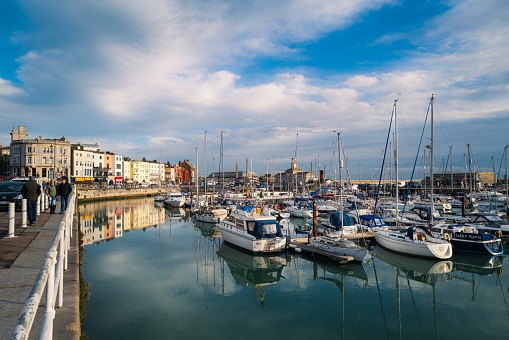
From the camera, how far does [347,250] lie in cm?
2259

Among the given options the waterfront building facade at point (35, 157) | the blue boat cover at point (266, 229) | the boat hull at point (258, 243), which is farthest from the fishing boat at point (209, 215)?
the waterfront building facade at point (35, 157)

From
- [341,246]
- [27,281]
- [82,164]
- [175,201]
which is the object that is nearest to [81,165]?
[82,164]

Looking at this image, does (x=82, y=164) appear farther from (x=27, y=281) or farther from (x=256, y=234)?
(x=27, y=281)

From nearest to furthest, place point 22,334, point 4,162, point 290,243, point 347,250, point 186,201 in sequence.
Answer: point 22,334 → point 347,250 → point 290,243 → point 186,201 → point 4,162

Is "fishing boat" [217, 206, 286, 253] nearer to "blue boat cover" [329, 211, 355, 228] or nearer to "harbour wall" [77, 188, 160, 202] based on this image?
"blue boat cover" [329, 211, 355, 228]

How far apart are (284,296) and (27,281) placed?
12.2 metres

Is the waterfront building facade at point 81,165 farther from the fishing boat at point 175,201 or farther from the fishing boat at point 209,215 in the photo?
the fishing boat at point 209,215

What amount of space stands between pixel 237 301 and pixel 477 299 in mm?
13131

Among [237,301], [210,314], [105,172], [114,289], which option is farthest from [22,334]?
[105,172]

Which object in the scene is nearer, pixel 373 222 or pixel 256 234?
pixel 256 234

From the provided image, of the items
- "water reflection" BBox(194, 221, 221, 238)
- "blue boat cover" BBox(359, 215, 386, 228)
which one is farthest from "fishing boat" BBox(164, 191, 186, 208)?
"blue boat cover" BBox(359, 215, 386, 228)

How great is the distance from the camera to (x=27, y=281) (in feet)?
27.0

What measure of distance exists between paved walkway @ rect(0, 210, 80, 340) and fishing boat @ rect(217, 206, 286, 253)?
538 inches

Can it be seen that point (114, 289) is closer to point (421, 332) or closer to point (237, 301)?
point (237, 301)
